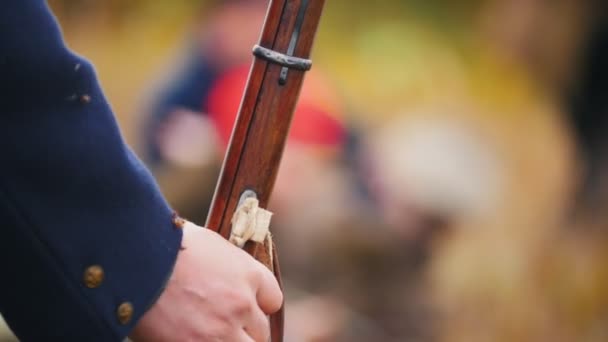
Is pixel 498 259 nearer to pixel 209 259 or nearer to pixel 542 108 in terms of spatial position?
pixel 542 108

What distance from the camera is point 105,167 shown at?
3.93 feet

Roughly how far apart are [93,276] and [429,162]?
337cm

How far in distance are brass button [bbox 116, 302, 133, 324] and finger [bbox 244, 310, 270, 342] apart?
0.42 feet

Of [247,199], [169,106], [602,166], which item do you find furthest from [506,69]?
[247,199]

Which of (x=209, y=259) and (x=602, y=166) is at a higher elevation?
(x=209, y=259)

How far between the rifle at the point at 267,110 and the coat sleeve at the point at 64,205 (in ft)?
0.52

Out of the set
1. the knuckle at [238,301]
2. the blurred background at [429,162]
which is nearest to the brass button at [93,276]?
the knuckle at [238,301]

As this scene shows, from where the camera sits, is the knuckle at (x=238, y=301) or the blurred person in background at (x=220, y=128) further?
the blurred person in background at (x=220, y=128)

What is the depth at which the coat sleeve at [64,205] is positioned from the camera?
45.6 inches

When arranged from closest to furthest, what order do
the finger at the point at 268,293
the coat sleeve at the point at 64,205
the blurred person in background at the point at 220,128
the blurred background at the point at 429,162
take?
1. the coat sleeve at the point at 64,205
2. the finger at the point at 268,293
3. the blurred person in background at the point at 220,128
4. the blurred background at the point at 429,162

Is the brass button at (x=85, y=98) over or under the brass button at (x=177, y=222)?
over

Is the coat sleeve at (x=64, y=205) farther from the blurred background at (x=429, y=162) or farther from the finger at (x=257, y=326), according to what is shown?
the blurred background at (x=429, y=162)

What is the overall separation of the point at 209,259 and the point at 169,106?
10.3 ft

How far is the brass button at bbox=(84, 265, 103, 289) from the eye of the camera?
120 centimetres
